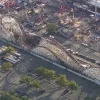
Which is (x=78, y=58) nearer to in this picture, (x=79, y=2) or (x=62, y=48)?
(x=62, y=48)

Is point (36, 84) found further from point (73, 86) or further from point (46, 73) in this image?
point (73, 86)

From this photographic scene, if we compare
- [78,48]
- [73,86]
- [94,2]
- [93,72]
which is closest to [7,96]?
[73,86]

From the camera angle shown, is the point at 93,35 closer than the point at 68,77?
No

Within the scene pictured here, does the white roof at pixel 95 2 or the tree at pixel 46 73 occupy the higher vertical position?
the white roof at pixel 95 2

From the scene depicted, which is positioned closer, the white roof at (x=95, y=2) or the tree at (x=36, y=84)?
the tree at (x=36, y=84)

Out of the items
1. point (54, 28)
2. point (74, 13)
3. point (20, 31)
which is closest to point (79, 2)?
point (74, 13)

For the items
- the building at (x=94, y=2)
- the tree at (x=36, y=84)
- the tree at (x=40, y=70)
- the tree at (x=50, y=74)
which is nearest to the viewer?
the tree at (x=36, y=84)

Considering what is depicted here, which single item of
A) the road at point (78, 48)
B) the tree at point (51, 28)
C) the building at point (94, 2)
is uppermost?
the building at point (94, 2)

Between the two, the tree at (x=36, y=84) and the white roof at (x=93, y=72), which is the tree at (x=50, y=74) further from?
the white roof at (x=93, y=72)

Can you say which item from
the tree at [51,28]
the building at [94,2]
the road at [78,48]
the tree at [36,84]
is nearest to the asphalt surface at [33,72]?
the tree at [36,84]
